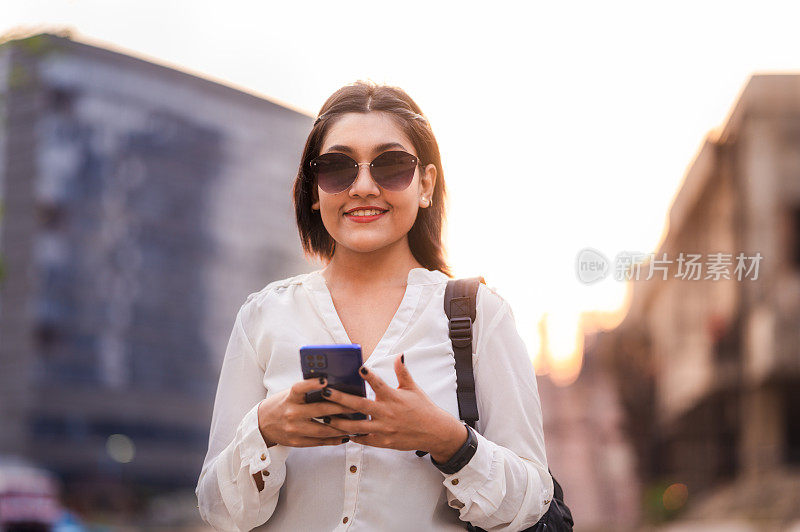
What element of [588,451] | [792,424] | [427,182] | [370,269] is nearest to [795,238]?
[792,424]

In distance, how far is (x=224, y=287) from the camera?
67.4m

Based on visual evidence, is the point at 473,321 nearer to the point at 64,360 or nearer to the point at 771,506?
the point at 771,506

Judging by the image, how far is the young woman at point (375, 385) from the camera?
7.10 ft

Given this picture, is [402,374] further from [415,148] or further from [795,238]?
[795,238]

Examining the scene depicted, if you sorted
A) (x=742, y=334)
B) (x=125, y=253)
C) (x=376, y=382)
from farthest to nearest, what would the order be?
1. (x=125, y=253)
2. (x=742, y=334)
3. (x=376, y=382)

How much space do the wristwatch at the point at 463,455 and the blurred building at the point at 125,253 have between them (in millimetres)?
53043

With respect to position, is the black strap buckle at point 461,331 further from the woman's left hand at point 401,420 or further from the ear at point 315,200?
the ear at point 315,200

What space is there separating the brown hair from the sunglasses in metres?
0.10

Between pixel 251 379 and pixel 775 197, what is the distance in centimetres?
2107

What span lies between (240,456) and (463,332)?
1.96 feet

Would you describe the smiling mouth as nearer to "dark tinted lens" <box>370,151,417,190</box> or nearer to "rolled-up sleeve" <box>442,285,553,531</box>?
"dark tinted lens" <box>370,151,417,190</box>

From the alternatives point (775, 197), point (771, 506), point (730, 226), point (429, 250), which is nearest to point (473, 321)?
point (429, 250)

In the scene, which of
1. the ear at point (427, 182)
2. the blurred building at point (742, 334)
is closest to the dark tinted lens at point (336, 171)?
the ear at point (427, 182)

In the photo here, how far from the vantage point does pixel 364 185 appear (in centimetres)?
244
